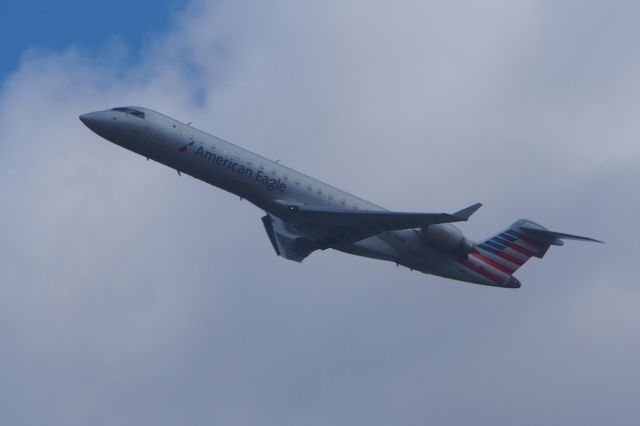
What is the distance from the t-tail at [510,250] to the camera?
4769 cm

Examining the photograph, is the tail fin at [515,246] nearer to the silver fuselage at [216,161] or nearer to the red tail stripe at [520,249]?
the red tail stripe at [520,249]

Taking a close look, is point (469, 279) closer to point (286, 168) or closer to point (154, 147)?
point (286, 168)

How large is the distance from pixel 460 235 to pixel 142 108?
13718 mm

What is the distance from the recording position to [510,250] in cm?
4822

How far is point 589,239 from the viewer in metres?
44.2

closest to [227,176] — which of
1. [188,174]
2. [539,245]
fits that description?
[188,174]

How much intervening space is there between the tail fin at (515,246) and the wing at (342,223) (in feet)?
18.4

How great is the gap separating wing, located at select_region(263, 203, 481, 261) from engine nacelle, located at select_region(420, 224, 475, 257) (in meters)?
2.10

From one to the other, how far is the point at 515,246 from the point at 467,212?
8.69m

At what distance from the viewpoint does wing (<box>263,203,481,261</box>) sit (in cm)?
4262

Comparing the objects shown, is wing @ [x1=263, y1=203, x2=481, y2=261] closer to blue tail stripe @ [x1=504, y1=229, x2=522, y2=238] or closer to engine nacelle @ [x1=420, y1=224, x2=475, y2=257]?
engine nacelle @ [x1=420, y1=224, x2=475, y2=257]

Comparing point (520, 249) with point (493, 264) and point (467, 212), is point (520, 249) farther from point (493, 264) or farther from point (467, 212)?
point (467, 212)

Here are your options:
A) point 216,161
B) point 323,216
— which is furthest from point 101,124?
point 323,216

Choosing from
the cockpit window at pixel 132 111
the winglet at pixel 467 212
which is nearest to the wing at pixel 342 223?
the winglet at pixel 467 212
